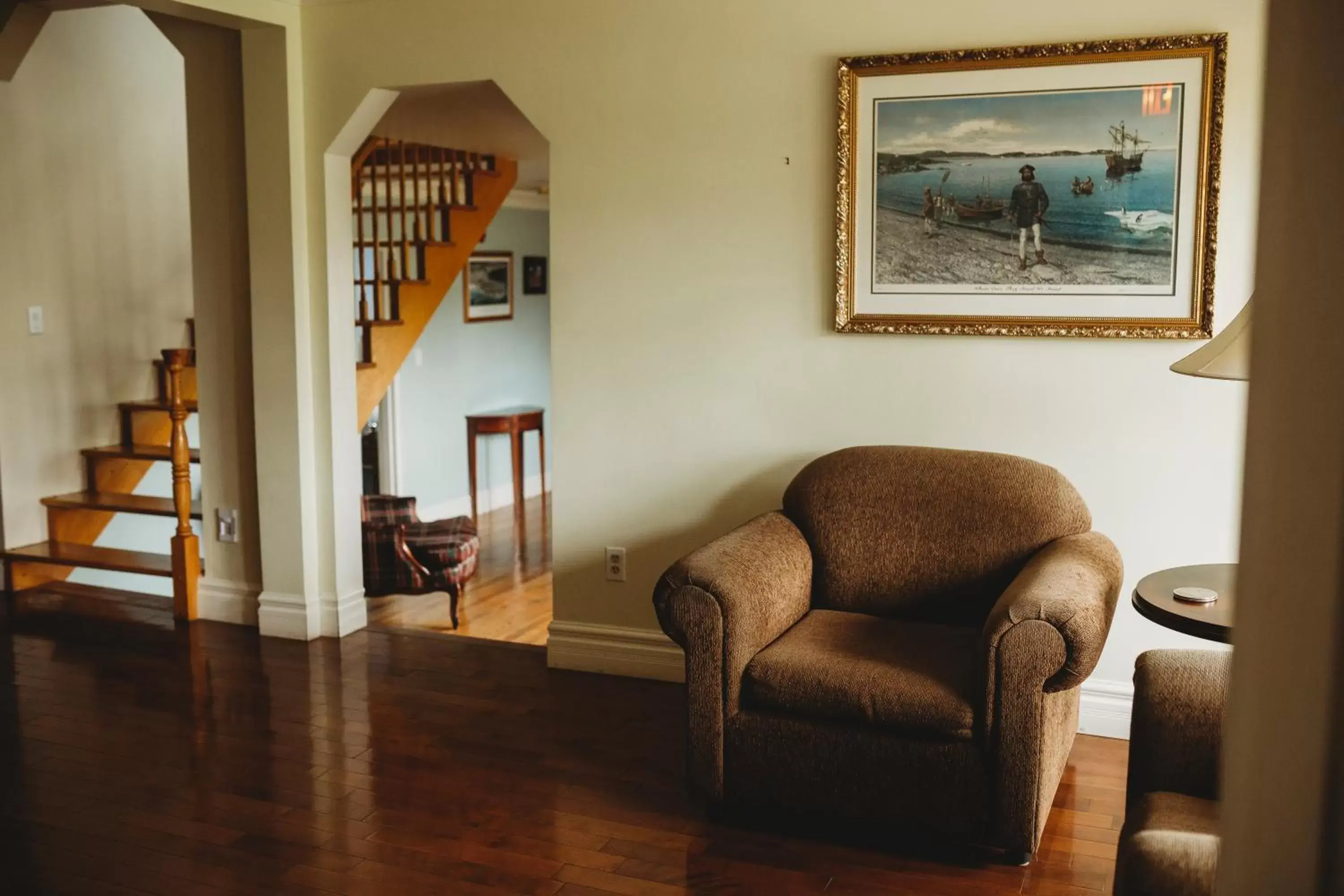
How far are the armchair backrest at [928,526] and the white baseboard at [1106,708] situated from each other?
1.88 ft

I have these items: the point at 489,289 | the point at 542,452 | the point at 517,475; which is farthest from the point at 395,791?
the point at 542,452

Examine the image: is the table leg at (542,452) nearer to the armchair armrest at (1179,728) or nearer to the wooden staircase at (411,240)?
the wooden staircase at (411,240)

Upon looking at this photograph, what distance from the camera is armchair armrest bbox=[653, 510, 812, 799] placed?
2.95 metres

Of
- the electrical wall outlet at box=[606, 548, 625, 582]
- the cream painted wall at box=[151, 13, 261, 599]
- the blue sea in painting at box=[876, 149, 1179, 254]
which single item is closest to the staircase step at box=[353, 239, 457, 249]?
the cream painted wall at box=[151, 13, 261, 599]

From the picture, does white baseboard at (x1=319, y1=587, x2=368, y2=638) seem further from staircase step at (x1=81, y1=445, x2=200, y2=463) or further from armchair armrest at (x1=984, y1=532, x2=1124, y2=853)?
armchair armrest at (x1=984, y1=532, x2=1124, y2=853)

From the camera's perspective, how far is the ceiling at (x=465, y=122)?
15.9 ft

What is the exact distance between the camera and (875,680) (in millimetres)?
2844

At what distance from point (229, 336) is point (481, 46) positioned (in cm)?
158

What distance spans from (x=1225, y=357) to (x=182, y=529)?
13.4 ft

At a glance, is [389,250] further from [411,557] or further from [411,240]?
[411,557]

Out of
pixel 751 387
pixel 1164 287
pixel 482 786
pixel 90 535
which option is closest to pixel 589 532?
pixel 751 387

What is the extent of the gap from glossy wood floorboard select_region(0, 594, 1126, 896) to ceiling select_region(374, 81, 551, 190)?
1.99m

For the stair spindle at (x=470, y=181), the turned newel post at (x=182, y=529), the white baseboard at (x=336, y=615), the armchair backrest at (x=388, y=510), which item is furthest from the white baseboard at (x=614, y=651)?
the stair spindle at (x=470, y=181)

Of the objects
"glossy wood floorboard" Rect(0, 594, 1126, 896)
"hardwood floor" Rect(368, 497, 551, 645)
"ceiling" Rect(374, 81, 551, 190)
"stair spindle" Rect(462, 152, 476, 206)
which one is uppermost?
"ceiling" Rect(374, 81, 551, 190)
